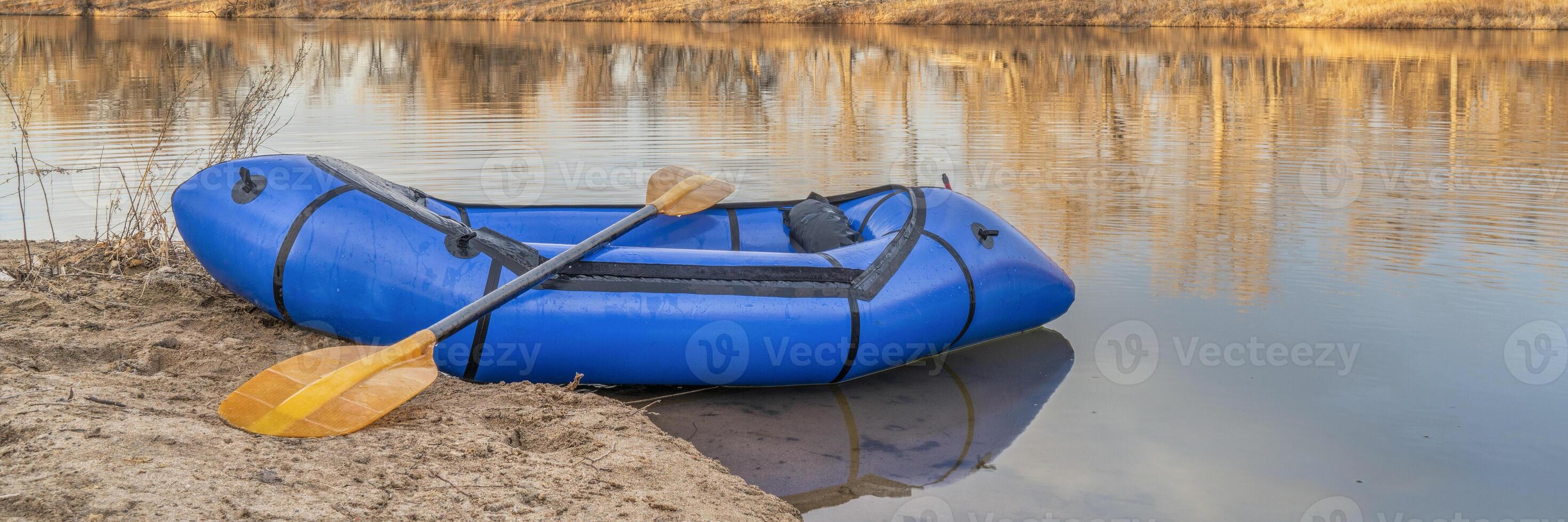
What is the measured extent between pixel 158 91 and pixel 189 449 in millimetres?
10588

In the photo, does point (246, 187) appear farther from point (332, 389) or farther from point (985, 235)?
point (985, 235)

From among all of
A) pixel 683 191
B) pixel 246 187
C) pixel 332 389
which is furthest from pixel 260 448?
pixel 683 191

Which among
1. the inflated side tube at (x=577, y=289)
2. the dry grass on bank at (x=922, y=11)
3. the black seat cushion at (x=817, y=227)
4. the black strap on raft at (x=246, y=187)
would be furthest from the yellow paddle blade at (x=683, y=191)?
the dry grass on bank at (x=922, y=11)

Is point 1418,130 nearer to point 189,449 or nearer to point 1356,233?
point 1356,233

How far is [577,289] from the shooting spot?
394 cm

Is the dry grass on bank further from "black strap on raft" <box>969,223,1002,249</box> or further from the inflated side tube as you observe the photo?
the inflated side tube

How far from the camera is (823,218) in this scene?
16.3 ft

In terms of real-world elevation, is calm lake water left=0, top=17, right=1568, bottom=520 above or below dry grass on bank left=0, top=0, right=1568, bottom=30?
below

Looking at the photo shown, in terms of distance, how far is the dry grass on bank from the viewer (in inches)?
891

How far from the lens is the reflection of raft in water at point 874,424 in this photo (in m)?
3.53

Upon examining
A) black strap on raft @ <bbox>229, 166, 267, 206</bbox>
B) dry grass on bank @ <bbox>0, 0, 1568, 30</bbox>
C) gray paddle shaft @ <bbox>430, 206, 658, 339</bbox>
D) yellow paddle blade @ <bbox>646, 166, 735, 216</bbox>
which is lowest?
gray paddle shaft @ <bbox>430, 206, 658, 339</bbox>

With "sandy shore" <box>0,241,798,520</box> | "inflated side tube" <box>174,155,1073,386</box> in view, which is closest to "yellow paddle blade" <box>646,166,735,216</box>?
"inflated side tube" <box>174,155,1073,386</box>

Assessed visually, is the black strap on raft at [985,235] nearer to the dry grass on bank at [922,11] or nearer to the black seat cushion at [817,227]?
the black seat cushion at [817,227]

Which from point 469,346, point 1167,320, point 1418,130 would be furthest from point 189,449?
point 1418,130
